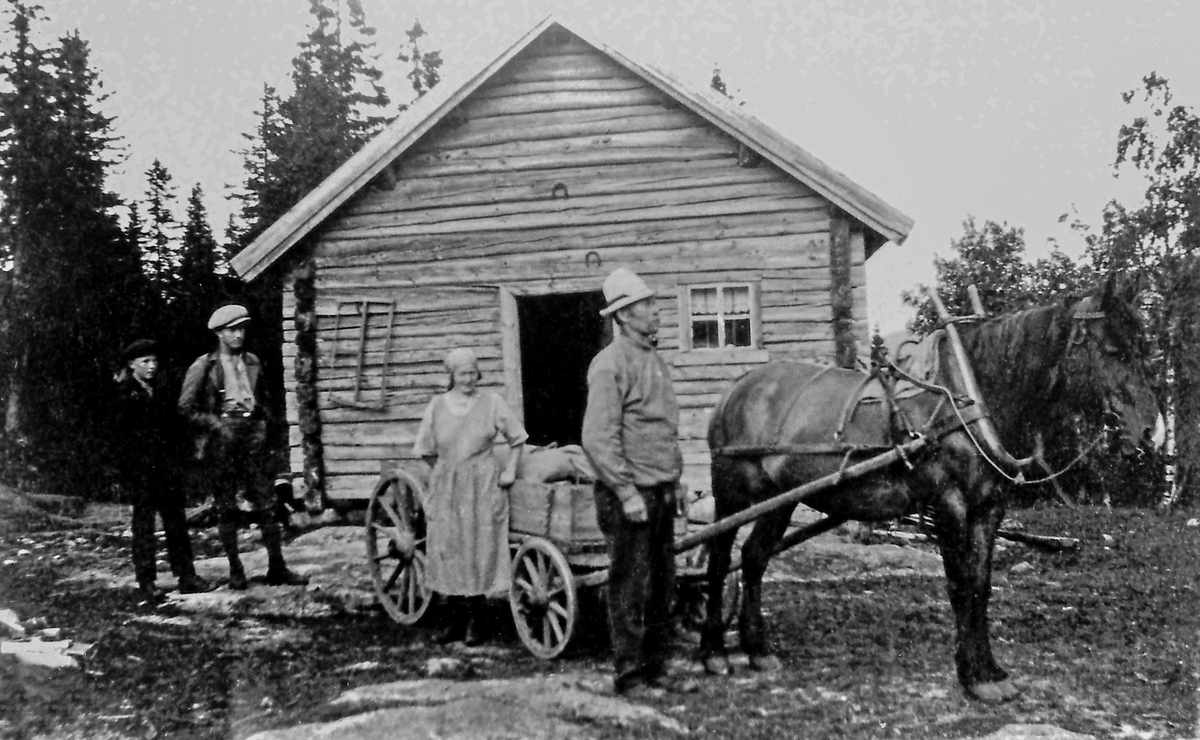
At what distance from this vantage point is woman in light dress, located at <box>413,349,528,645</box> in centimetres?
513

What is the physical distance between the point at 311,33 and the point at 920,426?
3.79m

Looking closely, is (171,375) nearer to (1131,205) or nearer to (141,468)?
(141,468)

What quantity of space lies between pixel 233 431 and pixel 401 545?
5.35ft

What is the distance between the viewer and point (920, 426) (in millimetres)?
4215

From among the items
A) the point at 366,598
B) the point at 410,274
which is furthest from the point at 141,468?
the point at 410,274

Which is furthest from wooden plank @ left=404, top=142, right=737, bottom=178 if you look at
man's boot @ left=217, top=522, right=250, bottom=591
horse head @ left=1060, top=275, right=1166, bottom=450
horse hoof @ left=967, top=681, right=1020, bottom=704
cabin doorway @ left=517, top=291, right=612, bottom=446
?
horse hoof @ left=967, top=681, right=1020, bottom=704

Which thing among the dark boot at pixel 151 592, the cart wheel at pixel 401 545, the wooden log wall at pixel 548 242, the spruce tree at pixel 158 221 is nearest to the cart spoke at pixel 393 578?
the cart wheel at pixel 401 545

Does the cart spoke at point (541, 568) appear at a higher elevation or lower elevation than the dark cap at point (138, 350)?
lower

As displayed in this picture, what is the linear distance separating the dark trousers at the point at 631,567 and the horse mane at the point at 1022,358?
1.51m

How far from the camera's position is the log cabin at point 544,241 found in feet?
25.5

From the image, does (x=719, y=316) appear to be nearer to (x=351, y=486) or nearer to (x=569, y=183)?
(x=569, y=183)

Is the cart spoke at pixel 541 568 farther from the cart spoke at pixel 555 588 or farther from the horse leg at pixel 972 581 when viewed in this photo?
the horse leg at pixel 972 581

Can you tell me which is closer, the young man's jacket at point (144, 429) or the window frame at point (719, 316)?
the young man's jacket at point (144, 429)

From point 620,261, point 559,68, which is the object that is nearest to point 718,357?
point 620,261
